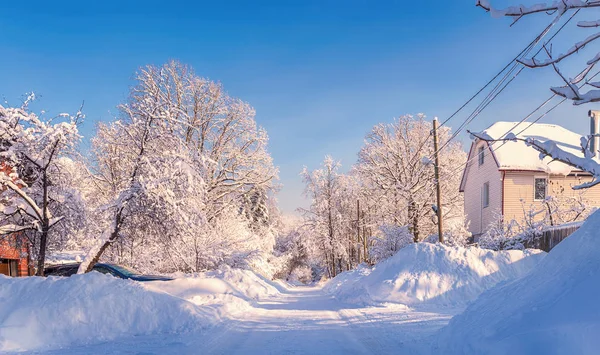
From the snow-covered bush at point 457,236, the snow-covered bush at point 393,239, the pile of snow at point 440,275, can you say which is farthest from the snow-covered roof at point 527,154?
the pile of snow at point 440,275

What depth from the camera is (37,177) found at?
13.7 m

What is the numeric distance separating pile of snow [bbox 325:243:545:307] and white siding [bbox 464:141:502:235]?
10688 millimetres

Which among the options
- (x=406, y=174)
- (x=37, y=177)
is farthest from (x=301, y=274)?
(x=37, y=177)

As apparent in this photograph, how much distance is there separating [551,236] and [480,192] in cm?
1151

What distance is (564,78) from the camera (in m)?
4.06

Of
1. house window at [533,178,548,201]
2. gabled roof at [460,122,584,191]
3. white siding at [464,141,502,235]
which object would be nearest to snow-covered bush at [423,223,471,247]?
white siding at [464,141,502,235]

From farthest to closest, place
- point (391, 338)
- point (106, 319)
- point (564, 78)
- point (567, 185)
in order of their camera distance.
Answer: point (567, 185) < point (106, 319) < point (391, 338) < point (564, 78)

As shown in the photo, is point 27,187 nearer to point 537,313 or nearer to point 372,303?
point 372,303

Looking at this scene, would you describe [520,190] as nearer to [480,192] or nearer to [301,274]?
[480,192]

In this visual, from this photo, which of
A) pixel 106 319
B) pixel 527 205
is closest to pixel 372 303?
pixel 106 319

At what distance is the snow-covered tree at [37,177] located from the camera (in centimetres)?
1264

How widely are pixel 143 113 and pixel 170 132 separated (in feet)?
3.27

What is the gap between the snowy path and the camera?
7.39 metres

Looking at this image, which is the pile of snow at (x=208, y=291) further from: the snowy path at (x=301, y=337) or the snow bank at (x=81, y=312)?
the snow bank at (x=81, y=312)
